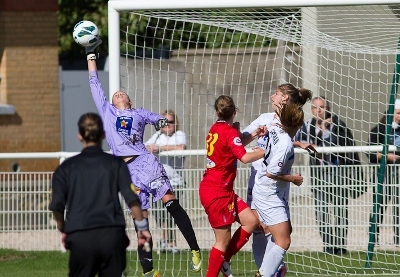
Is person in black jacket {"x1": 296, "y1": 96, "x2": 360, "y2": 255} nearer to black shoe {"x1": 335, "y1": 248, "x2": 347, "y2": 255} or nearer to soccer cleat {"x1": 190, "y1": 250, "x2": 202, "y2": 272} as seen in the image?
black shoe {"x1": 335, "y1": 248, "x2": 347, "y2": 255}

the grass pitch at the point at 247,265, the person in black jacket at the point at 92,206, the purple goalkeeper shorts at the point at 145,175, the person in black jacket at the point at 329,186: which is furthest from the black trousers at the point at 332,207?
the person in black jacket at the point at 92,206

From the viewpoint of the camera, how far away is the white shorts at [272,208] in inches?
340

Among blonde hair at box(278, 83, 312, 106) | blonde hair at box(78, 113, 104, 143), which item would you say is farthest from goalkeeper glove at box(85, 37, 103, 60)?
blonde hair at box(78, 113, 104, 143)

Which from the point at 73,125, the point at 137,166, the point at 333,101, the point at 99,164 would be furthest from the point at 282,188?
the point at 73,125

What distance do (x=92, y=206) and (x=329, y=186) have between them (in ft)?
17.3

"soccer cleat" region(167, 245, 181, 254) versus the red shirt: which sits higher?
the red shirt

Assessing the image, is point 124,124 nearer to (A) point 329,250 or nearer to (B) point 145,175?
(B) point 145,175

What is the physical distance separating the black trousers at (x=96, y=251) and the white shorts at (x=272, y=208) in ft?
7.09

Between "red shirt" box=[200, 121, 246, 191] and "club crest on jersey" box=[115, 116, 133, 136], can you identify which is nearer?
"red shirt" box=[200, 121, 246, 191]

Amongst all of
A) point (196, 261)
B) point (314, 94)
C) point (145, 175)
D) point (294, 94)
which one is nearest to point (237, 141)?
point (294, 94)

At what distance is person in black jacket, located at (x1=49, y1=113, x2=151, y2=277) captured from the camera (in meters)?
6.68

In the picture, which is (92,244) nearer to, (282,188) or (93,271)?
(93,271)

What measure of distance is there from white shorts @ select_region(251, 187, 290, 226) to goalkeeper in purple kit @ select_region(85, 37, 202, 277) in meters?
1.17

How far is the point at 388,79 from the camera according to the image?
12711 millimetres
